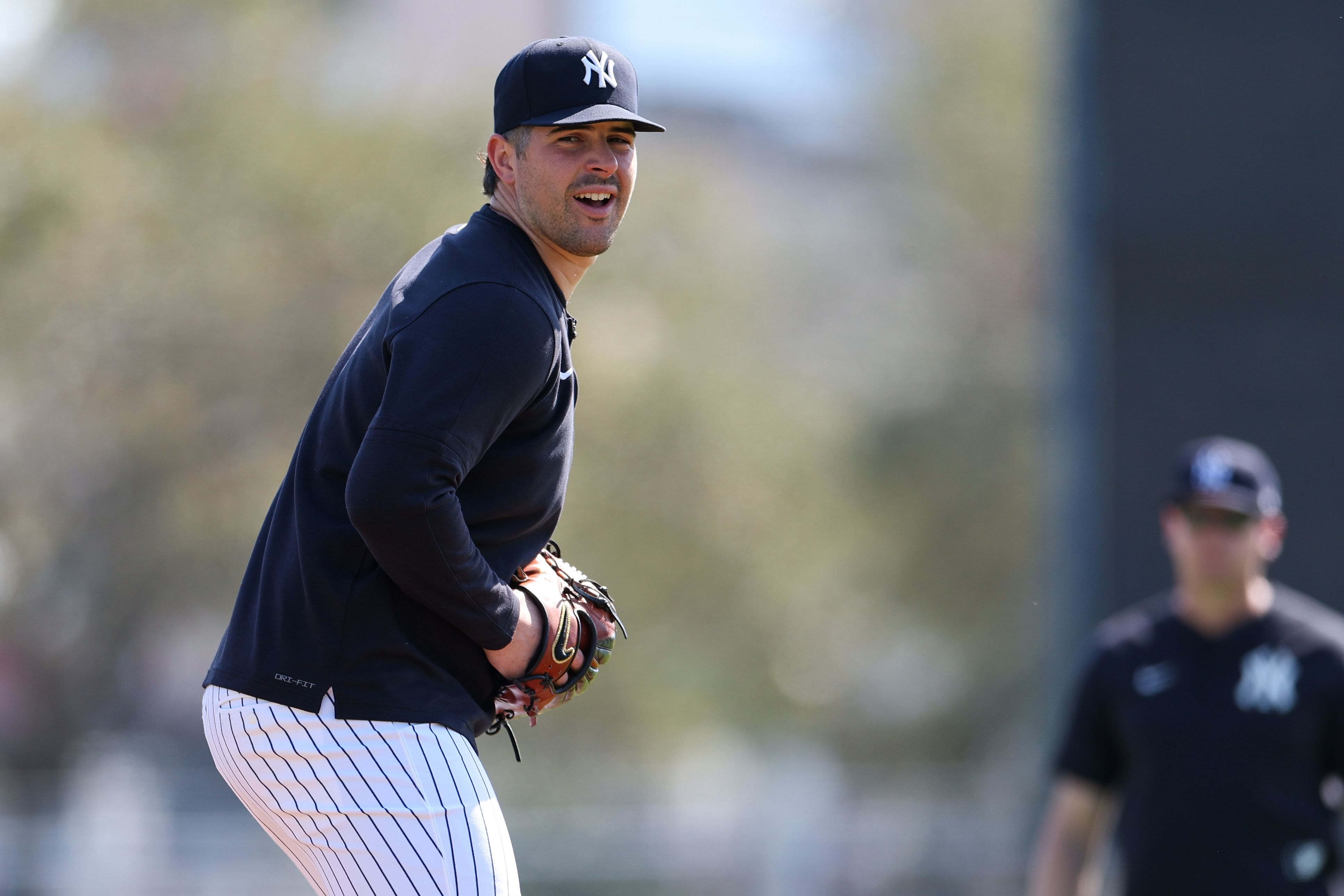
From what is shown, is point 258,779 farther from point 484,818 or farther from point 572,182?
point 572,182

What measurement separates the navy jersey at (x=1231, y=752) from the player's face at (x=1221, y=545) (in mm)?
170

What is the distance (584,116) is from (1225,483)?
3083 mm

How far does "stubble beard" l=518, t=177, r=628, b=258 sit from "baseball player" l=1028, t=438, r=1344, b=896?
9.53ft

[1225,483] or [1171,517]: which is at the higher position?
[1225,483]

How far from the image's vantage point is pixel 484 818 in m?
2.76

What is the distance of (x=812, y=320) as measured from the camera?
28.7 m

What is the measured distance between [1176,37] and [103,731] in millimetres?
16129

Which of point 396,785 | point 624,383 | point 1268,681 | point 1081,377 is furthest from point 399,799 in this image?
point 624,383

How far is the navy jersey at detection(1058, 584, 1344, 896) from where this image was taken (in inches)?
187

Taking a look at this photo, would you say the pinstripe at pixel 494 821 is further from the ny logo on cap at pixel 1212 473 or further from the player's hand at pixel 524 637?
the ny logo on cap at pixel 1212 473

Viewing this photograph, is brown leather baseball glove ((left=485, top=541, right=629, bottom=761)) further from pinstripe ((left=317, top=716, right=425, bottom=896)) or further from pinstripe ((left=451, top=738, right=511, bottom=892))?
pinstripe ((left=317, top=716, right=425, bottom=896))

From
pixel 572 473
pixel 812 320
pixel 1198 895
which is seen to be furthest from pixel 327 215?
pixel 1198 895

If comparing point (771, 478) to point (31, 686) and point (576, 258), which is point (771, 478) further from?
point (576, 258)

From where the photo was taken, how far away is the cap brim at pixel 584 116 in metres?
2.87
